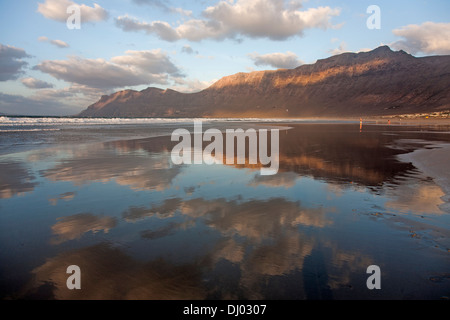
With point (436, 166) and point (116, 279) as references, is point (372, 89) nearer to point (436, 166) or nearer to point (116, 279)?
point (436, 166)

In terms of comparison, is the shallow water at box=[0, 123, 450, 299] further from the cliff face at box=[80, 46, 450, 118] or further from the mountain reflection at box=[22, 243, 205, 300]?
the cliff face at box=[80, 46, 450, 118]

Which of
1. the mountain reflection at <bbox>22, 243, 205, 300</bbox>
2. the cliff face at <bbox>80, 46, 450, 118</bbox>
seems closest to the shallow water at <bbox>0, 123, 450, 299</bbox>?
the mountain reflection at <bbox>22, 243, 205, 300</bbox>

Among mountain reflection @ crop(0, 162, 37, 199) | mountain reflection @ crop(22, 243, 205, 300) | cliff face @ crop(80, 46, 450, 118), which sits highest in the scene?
cliff face @ crop(80, 46, 450, 118)

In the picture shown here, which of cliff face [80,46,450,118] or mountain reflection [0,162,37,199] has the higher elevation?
cliff face [80,46,450,118]

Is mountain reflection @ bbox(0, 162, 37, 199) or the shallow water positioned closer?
the shallow water

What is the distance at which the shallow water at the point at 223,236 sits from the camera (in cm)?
317

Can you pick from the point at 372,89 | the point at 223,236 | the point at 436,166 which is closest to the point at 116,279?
the point at 223,236

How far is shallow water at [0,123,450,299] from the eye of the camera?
3166mm

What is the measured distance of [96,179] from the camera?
8.45m

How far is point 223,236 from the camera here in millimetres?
4477

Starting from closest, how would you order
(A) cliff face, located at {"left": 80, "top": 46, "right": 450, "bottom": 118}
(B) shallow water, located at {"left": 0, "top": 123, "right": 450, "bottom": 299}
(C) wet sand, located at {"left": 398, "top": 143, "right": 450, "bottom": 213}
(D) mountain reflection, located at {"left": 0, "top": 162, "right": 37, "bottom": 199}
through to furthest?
(B) shallow water, located at {"left": 0, "top": 123, "right": 450, "bottom": 299}, (D) mountain reflection, located at {"left": 0, "top": 162, "right": 37, "bottom": 199}, (C) wet sand, located at {"left": 398, "top": 143, "right": 450, "bottom": 213}, (A) cliff face, located at {"left": 80, "top": 46, "right": 450, "bottom": 118}
